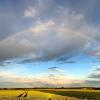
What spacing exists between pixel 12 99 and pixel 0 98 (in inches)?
86.6

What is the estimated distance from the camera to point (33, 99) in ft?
167

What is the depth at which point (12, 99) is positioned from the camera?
5075cm

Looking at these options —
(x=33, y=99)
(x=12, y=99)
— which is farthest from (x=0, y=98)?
(x=33, y=99)

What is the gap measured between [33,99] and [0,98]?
6.04m

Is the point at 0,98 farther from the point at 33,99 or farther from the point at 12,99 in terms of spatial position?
the point at 33,99

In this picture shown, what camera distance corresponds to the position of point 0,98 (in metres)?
50.7

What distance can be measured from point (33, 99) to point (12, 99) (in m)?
3.84
